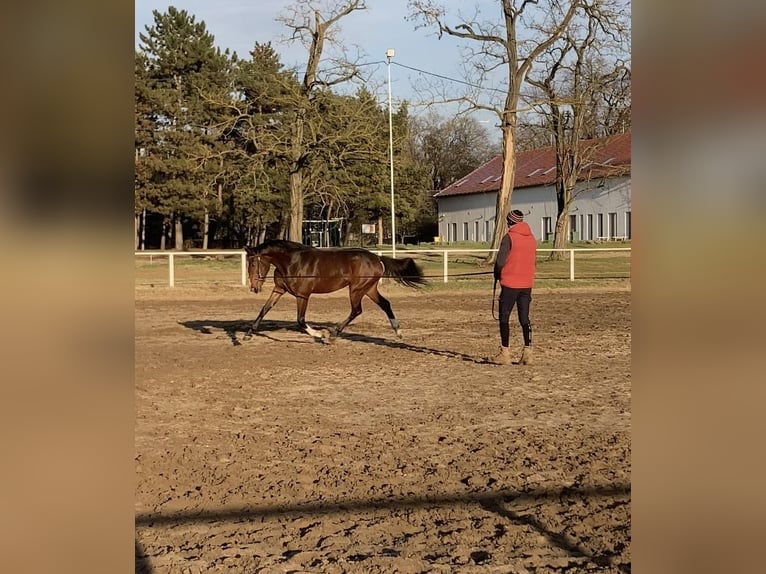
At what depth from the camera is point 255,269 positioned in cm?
959

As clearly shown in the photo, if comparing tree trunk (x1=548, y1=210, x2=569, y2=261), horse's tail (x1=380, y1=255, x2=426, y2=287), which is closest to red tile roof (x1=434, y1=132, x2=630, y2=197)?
tree trunk (x1=548, y1=210, x2=569, y2=261)

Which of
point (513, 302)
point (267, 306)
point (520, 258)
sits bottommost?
point (267, 306)

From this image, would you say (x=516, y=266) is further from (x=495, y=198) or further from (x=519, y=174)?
(x=519, y=174)

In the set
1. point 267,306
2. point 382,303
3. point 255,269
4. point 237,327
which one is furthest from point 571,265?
point 255,269

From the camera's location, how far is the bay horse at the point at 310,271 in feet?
31.5

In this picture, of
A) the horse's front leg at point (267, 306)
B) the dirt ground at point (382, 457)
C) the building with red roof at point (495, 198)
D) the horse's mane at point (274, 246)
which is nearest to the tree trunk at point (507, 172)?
the building with red roof at point (495, 198)

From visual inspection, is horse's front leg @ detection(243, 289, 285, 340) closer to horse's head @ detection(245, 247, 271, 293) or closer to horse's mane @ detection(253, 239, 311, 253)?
horse's head @ detection(245, 247, 271, 293)

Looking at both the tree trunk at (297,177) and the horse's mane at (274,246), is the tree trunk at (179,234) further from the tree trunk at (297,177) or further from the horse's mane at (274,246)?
the horse's mane at (274,246)

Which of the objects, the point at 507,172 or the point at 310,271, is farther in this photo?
the point at 507,172

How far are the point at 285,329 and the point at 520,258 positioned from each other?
4792 millimetres
